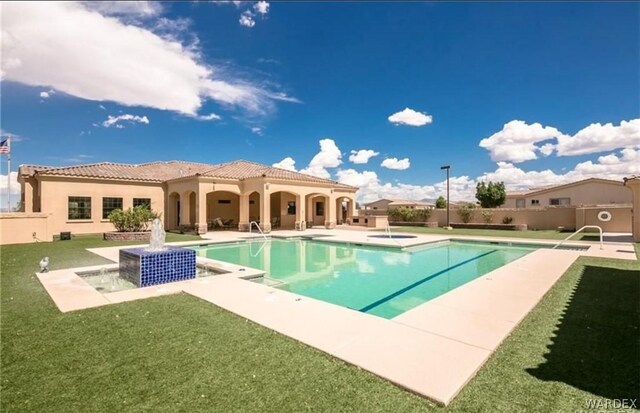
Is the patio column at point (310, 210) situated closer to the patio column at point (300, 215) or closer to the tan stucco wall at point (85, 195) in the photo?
the patio column at point (300, 215)

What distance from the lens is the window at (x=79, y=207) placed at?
2097 centimetres

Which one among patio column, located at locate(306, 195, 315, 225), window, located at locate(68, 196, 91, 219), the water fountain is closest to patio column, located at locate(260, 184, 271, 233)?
patio column, located at locate(306, 195, 315, 225)

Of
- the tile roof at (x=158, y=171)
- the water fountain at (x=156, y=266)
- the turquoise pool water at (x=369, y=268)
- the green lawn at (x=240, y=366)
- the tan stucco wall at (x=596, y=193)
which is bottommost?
the turquoise pool water at (x=369, y=268)

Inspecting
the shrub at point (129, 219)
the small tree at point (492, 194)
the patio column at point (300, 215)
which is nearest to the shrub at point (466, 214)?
the patio column at point (300, 215)

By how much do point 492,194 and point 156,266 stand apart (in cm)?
4887

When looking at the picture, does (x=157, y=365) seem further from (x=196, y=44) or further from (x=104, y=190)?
(x=104, y=190)

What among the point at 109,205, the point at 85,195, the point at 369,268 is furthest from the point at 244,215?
the point at 369,268

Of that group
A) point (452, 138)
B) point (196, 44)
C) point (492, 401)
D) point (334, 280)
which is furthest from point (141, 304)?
point (452, 138)

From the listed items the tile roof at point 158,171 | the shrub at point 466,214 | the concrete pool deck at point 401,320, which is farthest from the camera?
the shrub at point 466,214

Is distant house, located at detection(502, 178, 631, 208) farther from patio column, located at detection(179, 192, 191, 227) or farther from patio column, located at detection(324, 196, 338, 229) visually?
patio column, located at detection(179, 192, 191, 227)

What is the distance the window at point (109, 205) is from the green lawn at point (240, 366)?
748 inches

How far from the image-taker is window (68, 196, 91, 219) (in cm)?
2097

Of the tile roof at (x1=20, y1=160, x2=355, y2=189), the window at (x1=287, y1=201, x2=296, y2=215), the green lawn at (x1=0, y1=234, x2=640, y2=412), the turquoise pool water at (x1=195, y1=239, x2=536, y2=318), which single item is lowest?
the turquoise pool water at (x1=195, y1=239, x2=536, y2=318)

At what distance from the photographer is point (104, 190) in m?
22.2
